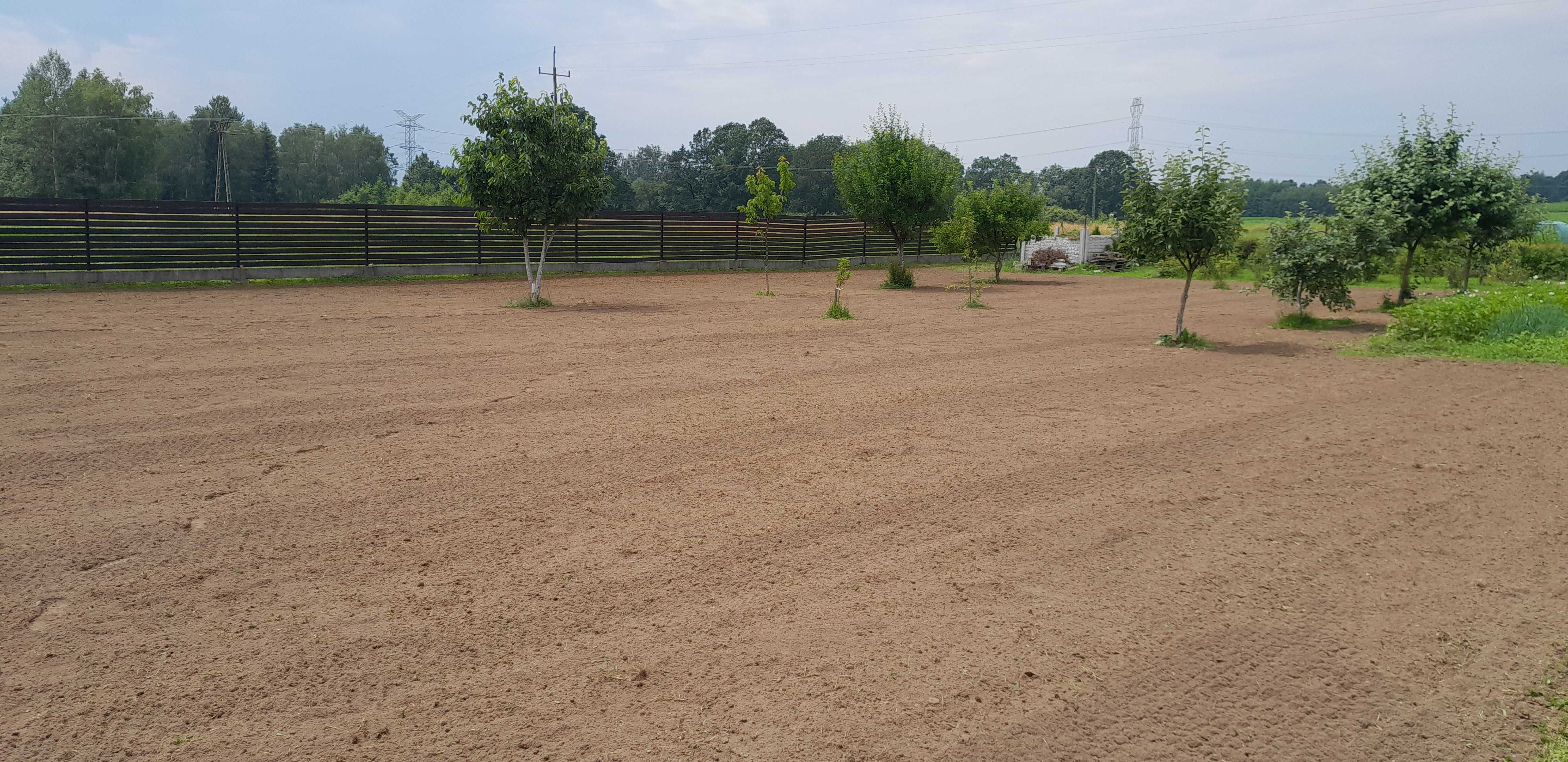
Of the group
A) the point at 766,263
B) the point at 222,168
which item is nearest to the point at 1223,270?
the point at 766,263

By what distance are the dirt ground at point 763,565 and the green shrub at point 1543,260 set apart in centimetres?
2045

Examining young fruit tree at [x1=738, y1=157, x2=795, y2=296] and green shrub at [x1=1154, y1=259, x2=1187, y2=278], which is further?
green shrub at [x1=1154, y1=259, x2=1187, y2=278]

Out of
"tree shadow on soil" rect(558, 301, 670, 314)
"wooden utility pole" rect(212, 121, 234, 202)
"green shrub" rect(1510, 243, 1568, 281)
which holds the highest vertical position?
"wooden utility pole" rect(212, 121, 234, 202)

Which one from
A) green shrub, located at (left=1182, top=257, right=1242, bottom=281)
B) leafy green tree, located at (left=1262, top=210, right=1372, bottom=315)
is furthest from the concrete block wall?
leafy green tree, located at (left=1262, top=210, right=1372, bottom=315)

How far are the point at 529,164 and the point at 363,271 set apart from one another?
332 inches

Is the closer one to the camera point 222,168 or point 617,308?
→ point 617,308

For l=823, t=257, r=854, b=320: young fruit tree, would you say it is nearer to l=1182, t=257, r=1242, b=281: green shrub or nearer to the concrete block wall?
l=1182, t=257, r=1242, b=281: green shrub

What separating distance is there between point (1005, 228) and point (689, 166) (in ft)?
193

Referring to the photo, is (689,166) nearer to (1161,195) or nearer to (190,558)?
(1161,195)

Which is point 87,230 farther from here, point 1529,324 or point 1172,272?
point 1172,272

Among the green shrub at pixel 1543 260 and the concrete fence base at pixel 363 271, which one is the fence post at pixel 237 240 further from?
the green shrub at pixel 1543 260

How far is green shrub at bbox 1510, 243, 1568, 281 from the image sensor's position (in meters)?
26.6

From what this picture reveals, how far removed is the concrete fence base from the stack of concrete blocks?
7919mm

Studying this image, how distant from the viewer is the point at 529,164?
1783 cm
